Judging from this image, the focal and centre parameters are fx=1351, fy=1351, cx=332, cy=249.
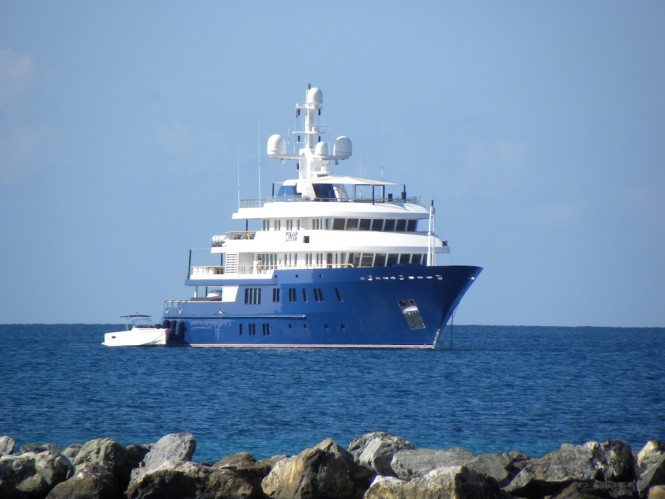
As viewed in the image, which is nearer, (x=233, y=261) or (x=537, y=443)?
(x=537, y=443)

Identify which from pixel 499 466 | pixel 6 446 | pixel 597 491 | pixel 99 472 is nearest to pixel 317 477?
pixel 499 466

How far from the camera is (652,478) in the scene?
19.1m

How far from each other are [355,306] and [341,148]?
37.1 feet

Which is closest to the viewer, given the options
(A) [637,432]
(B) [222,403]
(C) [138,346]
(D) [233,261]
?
(A) [637,432]

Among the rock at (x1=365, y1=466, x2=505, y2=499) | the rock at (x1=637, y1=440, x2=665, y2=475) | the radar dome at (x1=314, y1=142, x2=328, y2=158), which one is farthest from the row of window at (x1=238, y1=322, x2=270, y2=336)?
the rock at (x1=365, y1=466, x2=505, y2=499)

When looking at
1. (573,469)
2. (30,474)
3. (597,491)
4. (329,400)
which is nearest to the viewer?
(597,491)

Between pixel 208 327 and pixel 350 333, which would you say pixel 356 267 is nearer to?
pixel 350 333

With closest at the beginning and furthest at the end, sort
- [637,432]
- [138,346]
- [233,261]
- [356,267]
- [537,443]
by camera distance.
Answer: [537,443], [637,432], [356,267], [233,261], [138,346]

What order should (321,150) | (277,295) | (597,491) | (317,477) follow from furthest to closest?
(321,150) < (277,295) < (317,477) < (597,491)

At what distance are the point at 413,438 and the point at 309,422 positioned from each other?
11.7 ft

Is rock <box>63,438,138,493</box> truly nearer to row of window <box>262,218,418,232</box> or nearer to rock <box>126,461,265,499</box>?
rock <box>126,461,265,499</box>

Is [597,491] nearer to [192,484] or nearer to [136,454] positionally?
[192,484]

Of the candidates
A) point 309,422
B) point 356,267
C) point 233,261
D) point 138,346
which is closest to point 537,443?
point 309,422

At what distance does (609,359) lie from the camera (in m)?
59.9
